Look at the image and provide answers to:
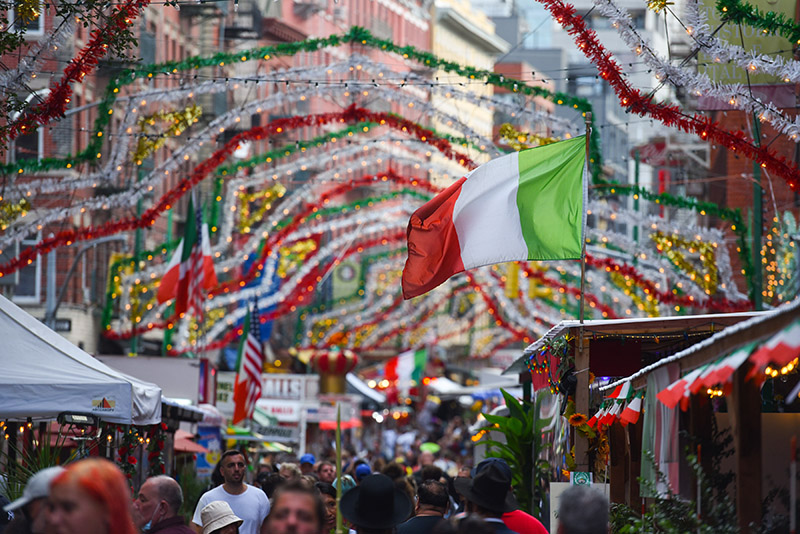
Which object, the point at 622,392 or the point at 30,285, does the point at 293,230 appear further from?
the point at 622,392

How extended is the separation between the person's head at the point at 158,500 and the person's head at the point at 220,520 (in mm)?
843

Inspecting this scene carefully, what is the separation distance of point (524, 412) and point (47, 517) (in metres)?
13.3

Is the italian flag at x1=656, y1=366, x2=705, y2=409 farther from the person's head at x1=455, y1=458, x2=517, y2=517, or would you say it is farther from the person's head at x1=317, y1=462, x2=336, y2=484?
the person's head at x1=317, y1=462, x2=336, y2=484

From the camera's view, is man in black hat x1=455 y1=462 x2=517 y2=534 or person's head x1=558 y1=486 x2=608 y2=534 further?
man in black hat x1=455 y1=462 x2=517 y2=534

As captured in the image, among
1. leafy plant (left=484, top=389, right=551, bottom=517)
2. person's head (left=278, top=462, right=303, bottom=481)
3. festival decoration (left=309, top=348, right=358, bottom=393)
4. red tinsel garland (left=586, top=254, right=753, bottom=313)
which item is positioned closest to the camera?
person's head (left=278, top=462, right=303, bottom=481)

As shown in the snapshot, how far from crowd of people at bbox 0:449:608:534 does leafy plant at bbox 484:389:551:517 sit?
3718mm

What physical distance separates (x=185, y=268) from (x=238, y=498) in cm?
1628

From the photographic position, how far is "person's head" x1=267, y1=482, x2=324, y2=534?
23.1 ft

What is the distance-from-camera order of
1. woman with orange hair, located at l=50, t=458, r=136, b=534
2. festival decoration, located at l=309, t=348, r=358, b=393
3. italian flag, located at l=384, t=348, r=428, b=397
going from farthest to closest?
1. italian flag, located at l=384, t=348, r=428, b=397
2. festival decoration, located at l=309, t=348, r=358, b=393
3. woman with orange hair, located at l=50, t=458, r=136, b=534

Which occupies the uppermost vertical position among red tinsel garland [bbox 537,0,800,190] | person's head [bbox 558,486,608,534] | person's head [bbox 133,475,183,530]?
red tinsel garland [bbox 537,0,800,190]

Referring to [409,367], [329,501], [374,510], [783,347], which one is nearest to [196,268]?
[329,501]

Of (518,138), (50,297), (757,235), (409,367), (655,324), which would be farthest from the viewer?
(409,367)

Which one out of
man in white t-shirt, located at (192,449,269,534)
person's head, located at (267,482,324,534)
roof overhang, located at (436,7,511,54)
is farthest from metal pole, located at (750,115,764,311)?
roof overhang, located at (436,7,511,54)

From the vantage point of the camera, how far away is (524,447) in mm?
19266
